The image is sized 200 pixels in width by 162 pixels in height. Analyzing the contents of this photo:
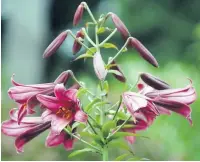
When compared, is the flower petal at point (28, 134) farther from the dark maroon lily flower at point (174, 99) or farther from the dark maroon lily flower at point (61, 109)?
the dark maroon lily flower at point (174, 99)

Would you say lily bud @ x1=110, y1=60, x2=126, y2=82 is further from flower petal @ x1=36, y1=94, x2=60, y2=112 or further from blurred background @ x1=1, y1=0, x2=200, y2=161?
blurred background @ x1=1, y1=0, x2=200, y2=161

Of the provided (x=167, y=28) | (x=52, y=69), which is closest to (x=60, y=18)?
(x=52, y=69)

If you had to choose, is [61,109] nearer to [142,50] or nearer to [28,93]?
[28,93]

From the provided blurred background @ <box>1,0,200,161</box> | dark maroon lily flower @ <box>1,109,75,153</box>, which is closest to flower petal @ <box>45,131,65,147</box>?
dark maroon lily flower @ <box>1,109,75,153</box>

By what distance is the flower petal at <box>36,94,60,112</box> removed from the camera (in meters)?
1.14

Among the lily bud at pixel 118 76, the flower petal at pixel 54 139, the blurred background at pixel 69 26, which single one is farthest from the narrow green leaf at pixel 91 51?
the blurred background at pixel 69 26

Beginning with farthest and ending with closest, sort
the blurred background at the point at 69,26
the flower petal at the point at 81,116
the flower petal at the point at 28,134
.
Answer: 1. the blurred background at the point at 69,26
2. the flower petal at the point at 28,134
3. the flower petal at the point at 81,116

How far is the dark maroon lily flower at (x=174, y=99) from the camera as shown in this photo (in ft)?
3.93

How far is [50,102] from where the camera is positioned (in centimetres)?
116

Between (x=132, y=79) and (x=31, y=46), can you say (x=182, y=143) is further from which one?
(x=31, y=46)

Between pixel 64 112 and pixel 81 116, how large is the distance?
0.08 meters

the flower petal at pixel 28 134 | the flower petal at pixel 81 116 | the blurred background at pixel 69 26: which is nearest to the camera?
the flower petal at pixel 81 116

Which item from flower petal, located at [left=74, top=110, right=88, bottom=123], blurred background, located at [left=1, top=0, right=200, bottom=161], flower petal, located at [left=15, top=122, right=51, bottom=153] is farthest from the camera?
blurred background, located at [left=1, top=0, right=200, bottom=161]

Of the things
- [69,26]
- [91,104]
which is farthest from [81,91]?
[69,26]
